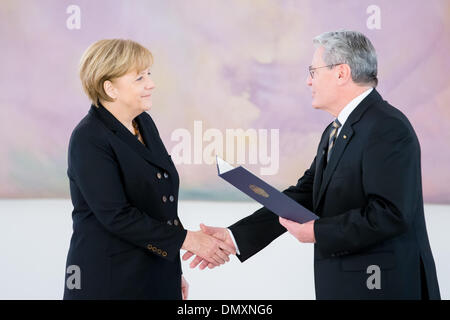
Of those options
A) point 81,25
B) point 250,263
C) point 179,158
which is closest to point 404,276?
point 250,263

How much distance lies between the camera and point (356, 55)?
2.33m

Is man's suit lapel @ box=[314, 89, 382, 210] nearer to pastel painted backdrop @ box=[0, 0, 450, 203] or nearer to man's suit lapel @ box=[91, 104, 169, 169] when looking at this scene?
man's suit lapel @ box=[91, 104, 169, 169]

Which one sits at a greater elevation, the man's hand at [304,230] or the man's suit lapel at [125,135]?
the man's suit lapel at [125,135]

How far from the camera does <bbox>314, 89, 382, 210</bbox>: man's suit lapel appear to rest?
226cm

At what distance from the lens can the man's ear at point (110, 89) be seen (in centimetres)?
237

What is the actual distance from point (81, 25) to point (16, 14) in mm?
781

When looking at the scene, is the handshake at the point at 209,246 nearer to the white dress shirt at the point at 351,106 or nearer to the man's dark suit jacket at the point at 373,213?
the man's dark suit jacket at the point at 373,213

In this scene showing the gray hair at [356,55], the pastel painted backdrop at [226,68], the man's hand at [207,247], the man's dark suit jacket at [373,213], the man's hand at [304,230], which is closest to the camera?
the man's dark suit jacket at [373,213]

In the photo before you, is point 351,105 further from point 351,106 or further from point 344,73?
point 344,73

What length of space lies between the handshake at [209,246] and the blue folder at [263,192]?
373 mm

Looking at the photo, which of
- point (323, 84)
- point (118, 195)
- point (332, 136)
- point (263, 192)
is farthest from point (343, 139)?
point (118, 195)

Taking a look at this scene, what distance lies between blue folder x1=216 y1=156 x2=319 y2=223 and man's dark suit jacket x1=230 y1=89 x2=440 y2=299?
0.08m

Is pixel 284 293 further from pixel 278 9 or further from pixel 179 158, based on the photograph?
pixel 278 9

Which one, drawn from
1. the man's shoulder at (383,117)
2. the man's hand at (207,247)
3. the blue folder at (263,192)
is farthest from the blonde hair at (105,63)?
the man's shoulder at (383,117)
